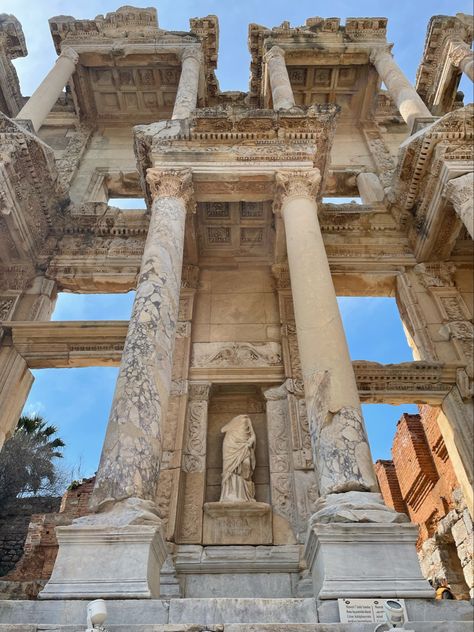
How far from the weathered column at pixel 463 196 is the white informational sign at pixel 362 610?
700 centimetres

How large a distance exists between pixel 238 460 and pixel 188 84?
443 inches

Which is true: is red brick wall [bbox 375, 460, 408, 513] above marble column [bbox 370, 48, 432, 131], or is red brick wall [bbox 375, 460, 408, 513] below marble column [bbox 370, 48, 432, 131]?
below

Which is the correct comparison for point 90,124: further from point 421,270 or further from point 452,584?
point 452,584

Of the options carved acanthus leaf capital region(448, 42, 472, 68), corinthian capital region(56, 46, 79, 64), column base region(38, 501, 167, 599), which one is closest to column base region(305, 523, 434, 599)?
column base region(38, 501, 167, 599)

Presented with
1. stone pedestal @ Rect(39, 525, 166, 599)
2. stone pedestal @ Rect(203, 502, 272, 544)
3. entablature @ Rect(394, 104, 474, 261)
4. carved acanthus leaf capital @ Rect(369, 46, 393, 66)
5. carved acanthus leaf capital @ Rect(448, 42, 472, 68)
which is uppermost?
carved acanthus leaf capital @ Rect(369, 46, 393, 66)

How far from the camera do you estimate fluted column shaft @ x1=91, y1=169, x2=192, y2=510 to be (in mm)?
5742

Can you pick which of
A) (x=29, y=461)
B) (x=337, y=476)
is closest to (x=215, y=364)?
(x=337, y=476)

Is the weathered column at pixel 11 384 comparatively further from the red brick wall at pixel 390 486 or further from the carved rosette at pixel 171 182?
the red brick wall at pixel 390 486

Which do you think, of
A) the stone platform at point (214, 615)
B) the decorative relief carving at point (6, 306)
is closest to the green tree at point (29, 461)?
the decorative relief carving at point (6, 306)

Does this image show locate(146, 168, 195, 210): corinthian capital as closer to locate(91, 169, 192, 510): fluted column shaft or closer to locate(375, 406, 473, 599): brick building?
locate(91, 169, 192, 510): fluted column shaft

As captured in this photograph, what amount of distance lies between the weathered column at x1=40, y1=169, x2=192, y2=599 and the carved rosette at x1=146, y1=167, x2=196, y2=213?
154 cm

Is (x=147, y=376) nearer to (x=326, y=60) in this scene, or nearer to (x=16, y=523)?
(x=326, y=60)

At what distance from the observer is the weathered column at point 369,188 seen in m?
14.8

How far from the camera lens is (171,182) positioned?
33.3 feet
